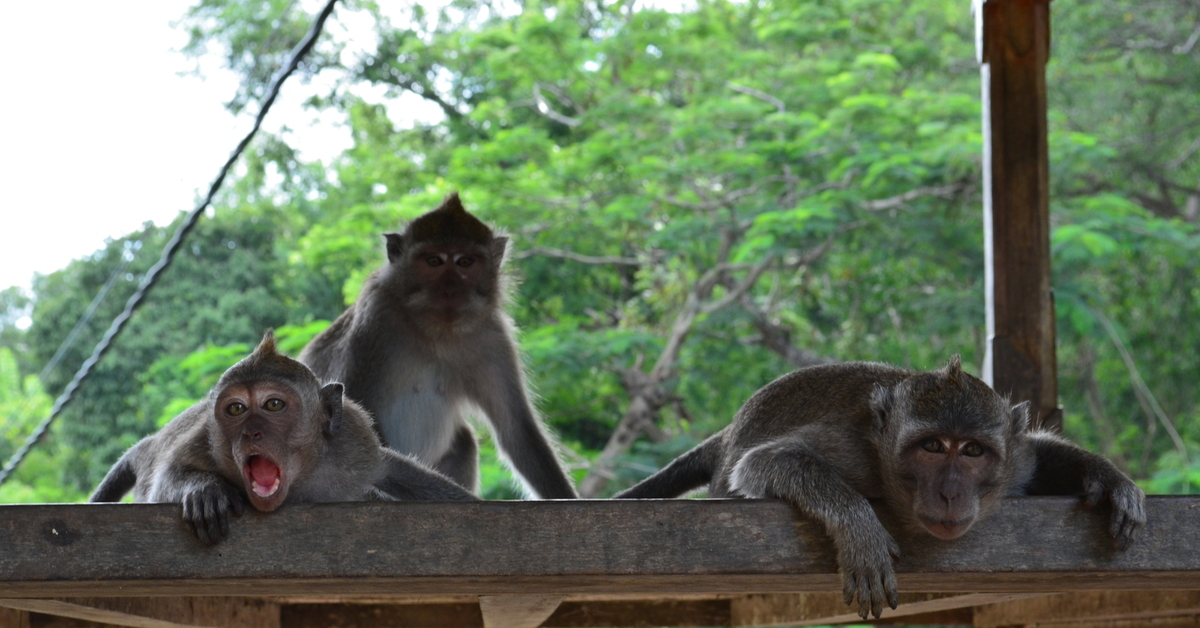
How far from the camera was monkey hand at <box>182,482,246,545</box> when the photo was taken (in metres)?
2.16

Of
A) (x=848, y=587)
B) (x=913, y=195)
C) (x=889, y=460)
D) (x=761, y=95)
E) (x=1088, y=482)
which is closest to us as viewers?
(x=848, y=587)

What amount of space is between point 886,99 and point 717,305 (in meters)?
2.41

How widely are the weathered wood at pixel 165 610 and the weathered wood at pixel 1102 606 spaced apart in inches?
85.9

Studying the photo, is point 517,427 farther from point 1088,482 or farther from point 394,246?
point 1088,482

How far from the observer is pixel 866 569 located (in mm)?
2150

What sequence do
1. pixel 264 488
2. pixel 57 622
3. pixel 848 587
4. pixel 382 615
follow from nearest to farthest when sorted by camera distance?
pixel 848 587, pixel 264 488, pixel 57 622, pixel 382 615

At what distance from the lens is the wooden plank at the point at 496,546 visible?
215cm

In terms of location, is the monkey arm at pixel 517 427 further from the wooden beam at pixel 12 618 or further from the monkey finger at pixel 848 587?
the monkey finger at pixel 848 587

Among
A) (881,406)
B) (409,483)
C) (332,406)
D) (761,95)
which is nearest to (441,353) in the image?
(409,483)

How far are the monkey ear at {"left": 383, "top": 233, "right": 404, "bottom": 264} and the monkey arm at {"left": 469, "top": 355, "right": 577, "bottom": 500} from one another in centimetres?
51

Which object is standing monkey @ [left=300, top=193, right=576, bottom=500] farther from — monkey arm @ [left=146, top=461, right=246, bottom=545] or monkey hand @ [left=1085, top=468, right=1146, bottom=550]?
monkey hand @ [left=1085, top=468, right=1146, bottom=550]

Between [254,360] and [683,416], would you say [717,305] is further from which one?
[254,360]

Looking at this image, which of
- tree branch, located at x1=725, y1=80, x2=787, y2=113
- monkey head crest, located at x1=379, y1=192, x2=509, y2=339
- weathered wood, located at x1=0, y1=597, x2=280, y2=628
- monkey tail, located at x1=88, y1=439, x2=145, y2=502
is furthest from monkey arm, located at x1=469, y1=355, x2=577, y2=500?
tree branch, located at x1=725, y1=80, x2=787, y2=113

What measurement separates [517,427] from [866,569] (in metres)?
2.11
